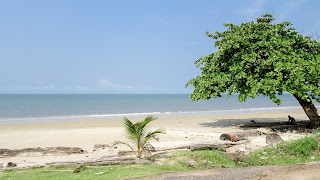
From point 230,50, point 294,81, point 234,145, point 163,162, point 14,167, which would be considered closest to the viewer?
point 14,167

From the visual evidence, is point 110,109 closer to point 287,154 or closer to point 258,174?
point 287,154

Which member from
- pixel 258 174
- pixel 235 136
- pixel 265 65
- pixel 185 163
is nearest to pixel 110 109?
pixel 265 65

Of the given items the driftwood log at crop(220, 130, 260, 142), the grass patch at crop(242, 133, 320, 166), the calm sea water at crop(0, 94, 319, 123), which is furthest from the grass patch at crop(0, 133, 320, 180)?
the calm sea water at crop(0, 94, 319, 123)

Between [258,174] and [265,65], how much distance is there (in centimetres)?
1026

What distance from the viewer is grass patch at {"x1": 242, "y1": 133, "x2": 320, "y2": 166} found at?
28.1 feet

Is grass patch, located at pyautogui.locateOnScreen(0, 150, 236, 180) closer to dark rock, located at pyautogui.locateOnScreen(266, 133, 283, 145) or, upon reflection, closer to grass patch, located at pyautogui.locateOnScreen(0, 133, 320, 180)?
grass patch, located at pyautogui.locateOnScreen(0, 133, 320, 180)

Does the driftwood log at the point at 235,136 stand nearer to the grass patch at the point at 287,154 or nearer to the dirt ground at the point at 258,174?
the grass patch at the point at 287,154

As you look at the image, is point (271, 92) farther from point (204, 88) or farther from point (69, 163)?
point (69, 163)

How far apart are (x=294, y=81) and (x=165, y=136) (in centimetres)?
740

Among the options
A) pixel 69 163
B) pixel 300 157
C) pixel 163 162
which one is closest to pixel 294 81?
pixel 300 157

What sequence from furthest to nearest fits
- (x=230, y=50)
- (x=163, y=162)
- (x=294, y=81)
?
(x=230, y=50) → (x=294, y=81) → (x=163, y=162)

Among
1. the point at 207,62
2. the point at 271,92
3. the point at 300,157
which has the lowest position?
the point at 300,157

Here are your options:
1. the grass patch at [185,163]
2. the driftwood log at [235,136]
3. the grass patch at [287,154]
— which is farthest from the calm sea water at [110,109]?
the grass patch at [287,154]

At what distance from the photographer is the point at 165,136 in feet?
47.6
